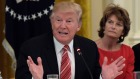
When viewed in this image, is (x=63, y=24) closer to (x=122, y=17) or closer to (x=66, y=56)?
(x=66, y=56)

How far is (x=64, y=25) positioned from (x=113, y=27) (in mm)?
915

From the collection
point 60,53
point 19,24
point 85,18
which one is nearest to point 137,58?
point 85,18

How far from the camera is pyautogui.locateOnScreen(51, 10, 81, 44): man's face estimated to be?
2128mm

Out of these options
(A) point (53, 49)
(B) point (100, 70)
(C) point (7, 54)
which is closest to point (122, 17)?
(B) point (100, 70)

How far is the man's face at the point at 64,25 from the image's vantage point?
6.98ft

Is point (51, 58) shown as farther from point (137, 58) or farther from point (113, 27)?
point (137, 58)

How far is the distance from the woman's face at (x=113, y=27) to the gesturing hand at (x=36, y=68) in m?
1.15

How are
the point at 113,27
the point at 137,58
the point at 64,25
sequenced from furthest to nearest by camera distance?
the point at 137,58 → the point at 113,27 → the point at 64,25

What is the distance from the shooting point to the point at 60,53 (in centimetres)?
221

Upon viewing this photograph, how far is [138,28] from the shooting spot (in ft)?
12.7

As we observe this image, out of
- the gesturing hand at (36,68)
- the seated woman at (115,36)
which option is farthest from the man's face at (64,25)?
the seated woman at (115,36)

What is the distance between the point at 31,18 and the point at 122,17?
104 cm

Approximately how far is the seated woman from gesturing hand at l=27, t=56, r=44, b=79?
1.03 meters

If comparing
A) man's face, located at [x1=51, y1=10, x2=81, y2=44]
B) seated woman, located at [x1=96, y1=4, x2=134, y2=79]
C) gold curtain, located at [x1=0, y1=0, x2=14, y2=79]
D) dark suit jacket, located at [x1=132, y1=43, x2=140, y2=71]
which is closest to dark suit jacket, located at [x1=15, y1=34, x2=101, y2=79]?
man's face, located at [x1=51, y1=10, x2=81, y2=44]
